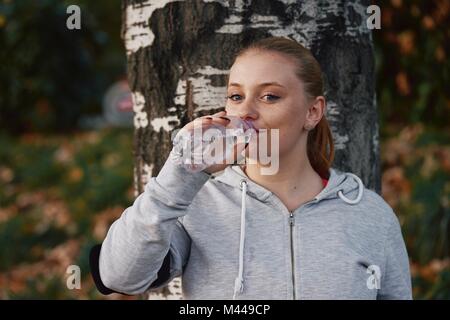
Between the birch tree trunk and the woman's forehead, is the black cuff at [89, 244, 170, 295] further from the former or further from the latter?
the woman's forehead

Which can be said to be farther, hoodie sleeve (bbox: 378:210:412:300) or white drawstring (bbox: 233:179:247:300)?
hoodie sleeve (bbox: 378:210:412:300)

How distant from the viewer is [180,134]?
184cm

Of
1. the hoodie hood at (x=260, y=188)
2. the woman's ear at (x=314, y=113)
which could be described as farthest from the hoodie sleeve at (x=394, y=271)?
the woman's ear at (x=314, y=113)

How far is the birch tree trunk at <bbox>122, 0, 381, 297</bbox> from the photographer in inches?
89.7

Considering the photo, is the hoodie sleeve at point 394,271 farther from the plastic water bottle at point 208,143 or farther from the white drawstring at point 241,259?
the plastic water bottle at point 208,143

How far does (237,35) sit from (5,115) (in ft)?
28.9

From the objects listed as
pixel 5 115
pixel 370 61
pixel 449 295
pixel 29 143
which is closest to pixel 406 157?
pixel 449 295

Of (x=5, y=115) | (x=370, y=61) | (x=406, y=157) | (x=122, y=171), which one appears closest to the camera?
(x=370, y=61)

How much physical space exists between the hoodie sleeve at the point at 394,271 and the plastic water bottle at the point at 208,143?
551mm

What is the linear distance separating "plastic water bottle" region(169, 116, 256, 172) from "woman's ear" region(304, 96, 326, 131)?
24 cm

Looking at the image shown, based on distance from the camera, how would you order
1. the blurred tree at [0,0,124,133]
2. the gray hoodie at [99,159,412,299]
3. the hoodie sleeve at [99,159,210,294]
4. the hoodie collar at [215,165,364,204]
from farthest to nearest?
the blurred tree at [0,0,124,133] → the hoodie collar at [215,165,364,204] → the gray hoodie at [99,159,412,299] → the hoodie sleeve at [99,159,210,294]

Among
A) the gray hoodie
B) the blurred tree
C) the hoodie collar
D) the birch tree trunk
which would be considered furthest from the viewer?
the blurred tree

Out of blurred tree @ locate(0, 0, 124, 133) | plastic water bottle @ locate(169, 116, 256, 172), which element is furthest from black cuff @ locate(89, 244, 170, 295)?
blurred tree @ locate(0, 0, 124, 133)

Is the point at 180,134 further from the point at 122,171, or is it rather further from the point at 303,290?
the point at 122,171
